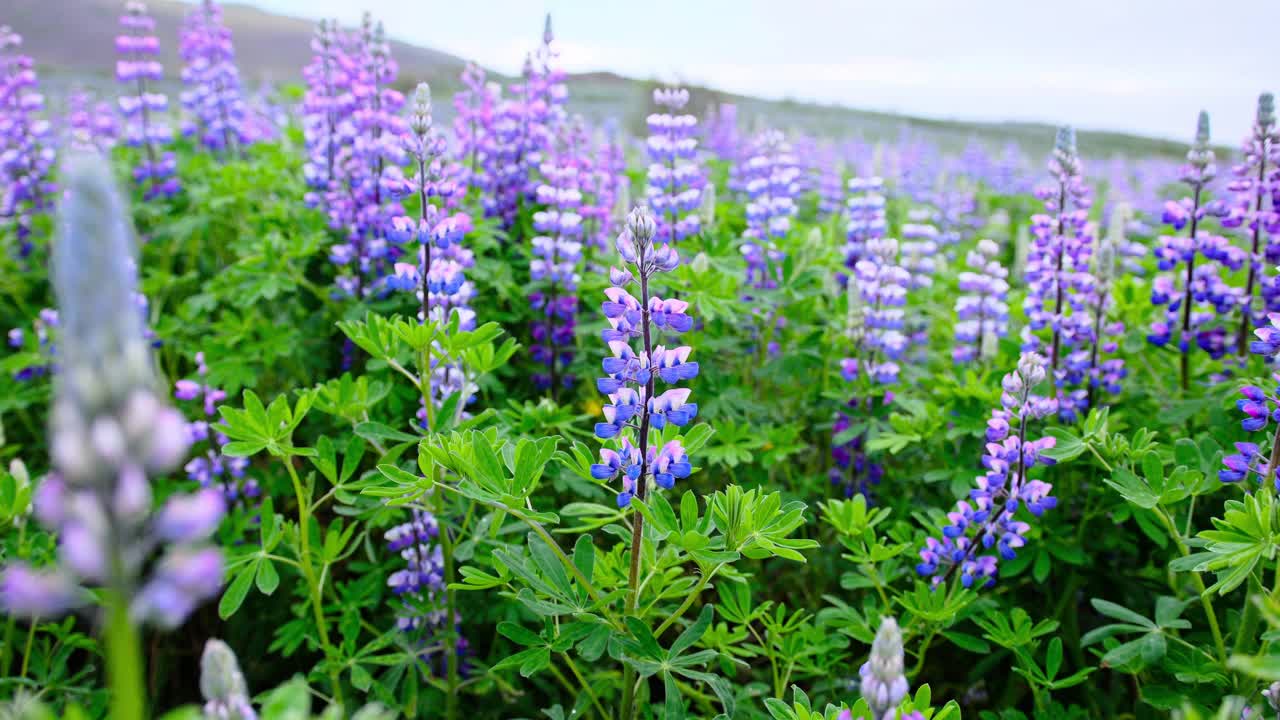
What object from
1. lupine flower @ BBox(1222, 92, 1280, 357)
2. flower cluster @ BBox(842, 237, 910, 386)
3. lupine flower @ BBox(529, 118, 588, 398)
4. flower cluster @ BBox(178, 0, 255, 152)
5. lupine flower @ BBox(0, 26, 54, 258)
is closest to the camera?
lupine flower @ BBox(1222, 92, 1280, 357)

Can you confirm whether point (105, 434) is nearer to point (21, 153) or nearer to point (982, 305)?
point (982, 305)

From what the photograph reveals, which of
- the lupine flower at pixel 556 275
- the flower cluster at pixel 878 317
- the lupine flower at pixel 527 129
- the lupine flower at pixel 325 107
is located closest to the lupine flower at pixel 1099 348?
the flower cluster at pixel 878 317

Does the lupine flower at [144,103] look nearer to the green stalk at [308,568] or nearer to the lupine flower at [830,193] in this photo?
the green stalk at [308,568]

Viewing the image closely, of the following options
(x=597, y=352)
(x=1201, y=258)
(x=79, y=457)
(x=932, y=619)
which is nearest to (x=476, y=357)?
(x=597, y=352)

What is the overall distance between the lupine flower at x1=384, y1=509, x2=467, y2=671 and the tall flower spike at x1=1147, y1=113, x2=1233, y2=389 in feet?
7.94

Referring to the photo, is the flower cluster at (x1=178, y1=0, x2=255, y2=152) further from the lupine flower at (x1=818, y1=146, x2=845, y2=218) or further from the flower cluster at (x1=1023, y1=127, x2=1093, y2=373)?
the flower cluster at (x1=1023, y1=127, x2=1093, y2=373)

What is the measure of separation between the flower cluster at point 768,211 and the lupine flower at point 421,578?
5.38ft

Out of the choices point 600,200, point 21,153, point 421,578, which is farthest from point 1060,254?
point 21,153

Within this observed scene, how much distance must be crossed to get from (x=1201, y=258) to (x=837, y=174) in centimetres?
321

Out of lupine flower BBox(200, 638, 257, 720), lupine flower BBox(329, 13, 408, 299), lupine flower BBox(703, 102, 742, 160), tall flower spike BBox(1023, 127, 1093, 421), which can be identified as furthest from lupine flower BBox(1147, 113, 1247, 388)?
lupine flower BBox(703, 102, 742, 160)

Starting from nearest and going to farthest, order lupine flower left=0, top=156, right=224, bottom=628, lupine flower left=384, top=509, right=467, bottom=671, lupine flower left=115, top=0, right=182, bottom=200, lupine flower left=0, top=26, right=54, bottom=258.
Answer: lupine flower left=0, top=156, right=224, bottom=628 < lupine flower left=384, top=509, right=467, bottom=671 < lupine flower left=0, top=26, right=54, bottom=258 < lupine flower left=115, top=0, right=182, bottom=200

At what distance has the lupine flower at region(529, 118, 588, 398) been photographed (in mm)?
3252

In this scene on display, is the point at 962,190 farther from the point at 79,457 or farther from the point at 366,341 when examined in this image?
the point at 79,457

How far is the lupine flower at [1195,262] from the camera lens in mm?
2963
